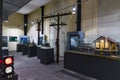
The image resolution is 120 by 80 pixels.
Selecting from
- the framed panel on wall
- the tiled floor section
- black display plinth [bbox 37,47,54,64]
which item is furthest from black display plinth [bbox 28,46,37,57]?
the framed panel on wall

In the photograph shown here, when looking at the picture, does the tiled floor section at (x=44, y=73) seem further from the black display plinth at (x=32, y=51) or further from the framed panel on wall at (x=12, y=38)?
the framed panel on wall at (x=12, y=38)

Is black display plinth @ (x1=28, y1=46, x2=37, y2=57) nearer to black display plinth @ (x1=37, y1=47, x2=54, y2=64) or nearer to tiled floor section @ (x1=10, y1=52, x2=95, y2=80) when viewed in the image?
black display plinth @ (x1=37, y1=47, x2=54, y2=64)

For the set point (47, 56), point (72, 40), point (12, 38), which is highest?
point (12, 38)

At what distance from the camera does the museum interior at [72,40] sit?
12.7 ft

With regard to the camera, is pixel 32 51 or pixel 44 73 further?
pixel 32 51

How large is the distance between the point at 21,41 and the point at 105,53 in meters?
12.9

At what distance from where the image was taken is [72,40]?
18.1 feet

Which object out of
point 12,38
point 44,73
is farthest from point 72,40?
point 12,38

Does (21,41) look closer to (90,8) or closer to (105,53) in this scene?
(90,8)

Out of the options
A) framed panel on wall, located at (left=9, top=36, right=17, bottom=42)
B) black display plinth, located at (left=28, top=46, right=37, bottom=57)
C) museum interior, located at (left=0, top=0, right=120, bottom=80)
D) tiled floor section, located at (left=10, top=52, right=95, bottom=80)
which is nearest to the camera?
museum interior, located at (left=0, top=0, right=120, bottom=80)

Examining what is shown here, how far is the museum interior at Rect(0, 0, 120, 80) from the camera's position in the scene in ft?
12.7

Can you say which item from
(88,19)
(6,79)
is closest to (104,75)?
(6,79)

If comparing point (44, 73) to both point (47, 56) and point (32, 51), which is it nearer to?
point (47, 56)

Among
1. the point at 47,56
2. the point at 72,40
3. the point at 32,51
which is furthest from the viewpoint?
the point at 32,51
